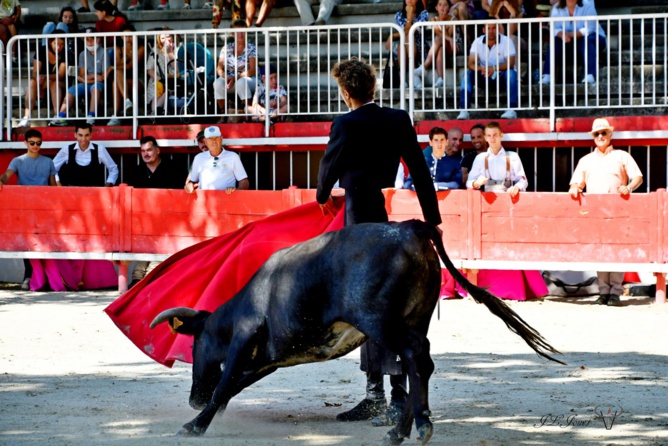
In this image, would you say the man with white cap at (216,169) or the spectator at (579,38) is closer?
the man with white cap at (216,169)

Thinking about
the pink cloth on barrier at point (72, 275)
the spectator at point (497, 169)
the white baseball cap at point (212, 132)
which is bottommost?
the pink cloth on barrier at point (72, 275)

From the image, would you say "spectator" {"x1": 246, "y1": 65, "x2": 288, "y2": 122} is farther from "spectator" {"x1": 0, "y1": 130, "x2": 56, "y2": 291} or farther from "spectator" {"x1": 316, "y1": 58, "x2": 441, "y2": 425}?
"spectator" {"x1": 316, "y1": 58, "x2": 441, "y2": 425}

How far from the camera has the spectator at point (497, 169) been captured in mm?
11914

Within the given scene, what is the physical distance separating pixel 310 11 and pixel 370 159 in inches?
398

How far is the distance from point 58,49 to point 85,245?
2836 millimetres

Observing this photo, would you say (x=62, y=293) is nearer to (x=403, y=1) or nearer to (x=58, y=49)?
(x=58, y=49)

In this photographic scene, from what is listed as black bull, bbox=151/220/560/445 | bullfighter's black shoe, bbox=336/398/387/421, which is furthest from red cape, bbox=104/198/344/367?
bullfighter's black shoe, bbox=336/398/387/421

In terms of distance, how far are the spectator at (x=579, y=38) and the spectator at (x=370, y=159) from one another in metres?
7.35

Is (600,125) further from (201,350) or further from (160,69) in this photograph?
(201,350)

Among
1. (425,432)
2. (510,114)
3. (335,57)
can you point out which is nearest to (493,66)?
(510,114)

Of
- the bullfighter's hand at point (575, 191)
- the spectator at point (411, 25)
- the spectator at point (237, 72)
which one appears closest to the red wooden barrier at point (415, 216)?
the bullfighter's hand at point (575, 191)

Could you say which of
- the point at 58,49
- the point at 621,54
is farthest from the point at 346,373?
the point at 58,49

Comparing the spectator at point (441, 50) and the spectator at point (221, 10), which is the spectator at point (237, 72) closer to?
the spectator at point (221, 10)

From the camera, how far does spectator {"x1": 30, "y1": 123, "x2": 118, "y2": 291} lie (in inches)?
512
